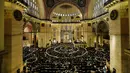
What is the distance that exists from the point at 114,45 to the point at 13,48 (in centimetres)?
654

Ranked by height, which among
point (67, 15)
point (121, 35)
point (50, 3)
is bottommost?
point (121, 35)

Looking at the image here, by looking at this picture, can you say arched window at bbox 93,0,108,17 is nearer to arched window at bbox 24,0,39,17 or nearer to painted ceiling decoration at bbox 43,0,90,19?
painted ceiling decoration at bbox 43,0,90,19

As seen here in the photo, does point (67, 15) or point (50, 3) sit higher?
point (50, 3)

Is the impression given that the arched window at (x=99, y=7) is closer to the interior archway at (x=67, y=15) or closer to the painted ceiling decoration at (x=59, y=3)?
the painted ceiling decoration at (x=59, y=3)

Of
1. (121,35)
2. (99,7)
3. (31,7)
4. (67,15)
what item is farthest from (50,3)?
(121,35)

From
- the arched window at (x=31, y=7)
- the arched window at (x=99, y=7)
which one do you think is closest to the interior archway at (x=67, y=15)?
the arched window at (x=99, y=7)

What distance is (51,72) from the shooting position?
10.5 m

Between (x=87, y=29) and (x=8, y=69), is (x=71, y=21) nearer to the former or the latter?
(x=87, y=29)

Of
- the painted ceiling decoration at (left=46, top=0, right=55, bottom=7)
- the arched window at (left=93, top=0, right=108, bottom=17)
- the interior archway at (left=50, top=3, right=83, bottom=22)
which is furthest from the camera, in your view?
the interior archway at (left=50, top=3, right=83, bottom=22)

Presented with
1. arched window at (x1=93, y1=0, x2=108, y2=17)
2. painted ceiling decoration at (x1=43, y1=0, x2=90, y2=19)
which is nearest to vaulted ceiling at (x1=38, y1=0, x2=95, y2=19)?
painted ceiling decoration at (x1=43, y1=0, x2=90, y2=19)

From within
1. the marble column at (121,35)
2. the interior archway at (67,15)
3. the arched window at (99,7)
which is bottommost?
the marble column at (121,35)

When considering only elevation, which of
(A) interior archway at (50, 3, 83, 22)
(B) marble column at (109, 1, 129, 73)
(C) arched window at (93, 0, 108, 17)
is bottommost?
(B) marble column at (109, 1, 129, 73)

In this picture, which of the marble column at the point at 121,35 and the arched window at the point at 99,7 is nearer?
the marble column at the point at 121,35

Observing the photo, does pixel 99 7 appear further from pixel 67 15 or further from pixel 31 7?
pixel 67 15
